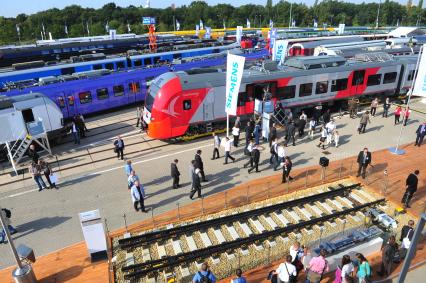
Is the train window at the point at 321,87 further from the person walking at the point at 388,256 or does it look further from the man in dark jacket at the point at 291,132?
the person walking at the point at 388,256

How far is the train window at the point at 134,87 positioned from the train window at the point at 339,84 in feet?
49.2

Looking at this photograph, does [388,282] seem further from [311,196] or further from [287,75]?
[287,75]

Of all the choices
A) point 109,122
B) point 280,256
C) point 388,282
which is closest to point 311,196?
point 280,256

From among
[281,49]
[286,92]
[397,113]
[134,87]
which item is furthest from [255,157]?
[281,49]

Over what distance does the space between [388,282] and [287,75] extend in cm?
1430

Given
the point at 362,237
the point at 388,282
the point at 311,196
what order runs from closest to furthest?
the point at 388,282, the point at 362,237, the point at 311,196

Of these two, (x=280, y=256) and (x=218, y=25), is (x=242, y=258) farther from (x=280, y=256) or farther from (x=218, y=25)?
(x=218, y=25)

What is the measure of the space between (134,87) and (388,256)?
2228cm

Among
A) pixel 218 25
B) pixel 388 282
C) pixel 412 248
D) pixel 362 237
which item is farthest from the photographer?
pixel 218 25

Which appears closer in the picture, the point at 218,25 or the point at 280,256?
the point at 280,256

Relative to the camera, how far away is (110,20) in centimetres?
9775

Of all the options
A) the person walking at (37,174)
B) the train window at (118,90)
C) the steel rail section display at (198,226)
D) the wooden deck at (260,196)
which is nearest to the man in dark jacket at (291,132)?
the wooden deck at (260,196)

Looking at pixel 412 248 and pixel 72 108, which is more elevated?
pixel 412 248

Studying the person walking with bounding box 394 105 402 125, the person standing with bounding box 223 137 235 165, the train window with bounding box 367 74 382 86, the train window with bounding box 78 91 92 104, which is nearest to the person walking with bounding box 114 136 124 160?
the person standing with bounding box 223 137 235 165
